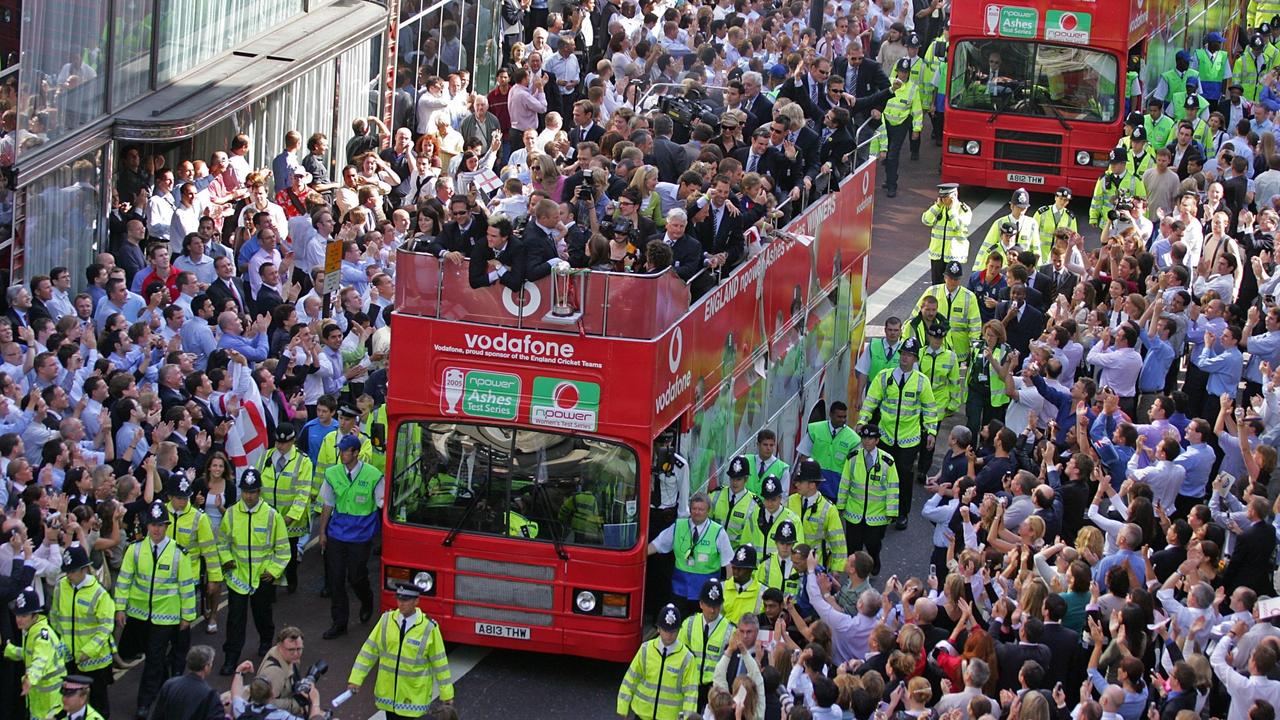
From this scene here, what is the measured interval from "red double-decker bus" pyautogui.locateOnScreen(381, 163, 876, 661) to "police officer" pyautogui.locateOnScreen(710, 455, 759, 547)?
559mm

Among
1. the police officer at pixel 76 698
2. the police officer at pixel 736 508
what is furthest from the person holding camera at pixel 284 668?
the police officer at pixel 736 508

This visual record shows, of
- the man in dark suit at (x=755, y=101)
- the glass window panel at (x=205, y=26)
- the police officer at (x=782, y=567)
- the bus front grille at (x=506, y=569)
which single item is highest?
the glass window panel at (x=205, y=26)

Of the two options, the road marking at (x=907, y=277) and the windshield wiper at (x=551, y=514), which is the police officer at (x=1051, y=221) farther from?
the windshield wiper at (x=551, y=514)

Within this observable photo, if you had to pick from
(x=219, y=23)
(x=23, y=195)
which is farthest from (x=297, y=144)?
(x=23, y=195)

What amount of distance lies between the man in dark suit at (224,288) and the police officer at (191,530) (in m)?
4.02

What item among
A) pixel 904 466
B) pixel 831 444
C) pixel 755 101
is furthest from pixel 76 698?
pixel 755 101

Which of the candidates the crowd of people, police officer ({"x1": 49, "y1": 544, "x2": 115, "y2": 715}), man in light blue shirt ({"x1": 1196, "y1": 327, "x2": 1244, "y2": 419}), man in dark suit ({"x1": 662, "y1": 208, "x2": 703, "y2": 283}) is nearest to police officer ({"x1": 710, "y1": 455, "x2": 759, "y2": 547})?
the crowd of people

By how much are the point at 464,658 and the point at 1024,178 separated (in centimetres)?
1415

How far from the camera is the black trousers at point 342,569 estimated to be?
16.2 meters

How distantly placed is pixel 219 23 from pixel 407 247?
9.37 m

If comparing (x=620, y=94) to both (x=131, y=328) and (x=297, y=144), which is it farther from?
(x=131, y=328)

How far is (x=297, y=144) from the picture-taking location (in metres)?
23.0

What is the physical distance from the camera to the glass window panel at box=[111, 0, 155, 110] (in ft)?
70.8

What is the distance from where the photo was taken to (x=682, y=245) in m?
16.1
